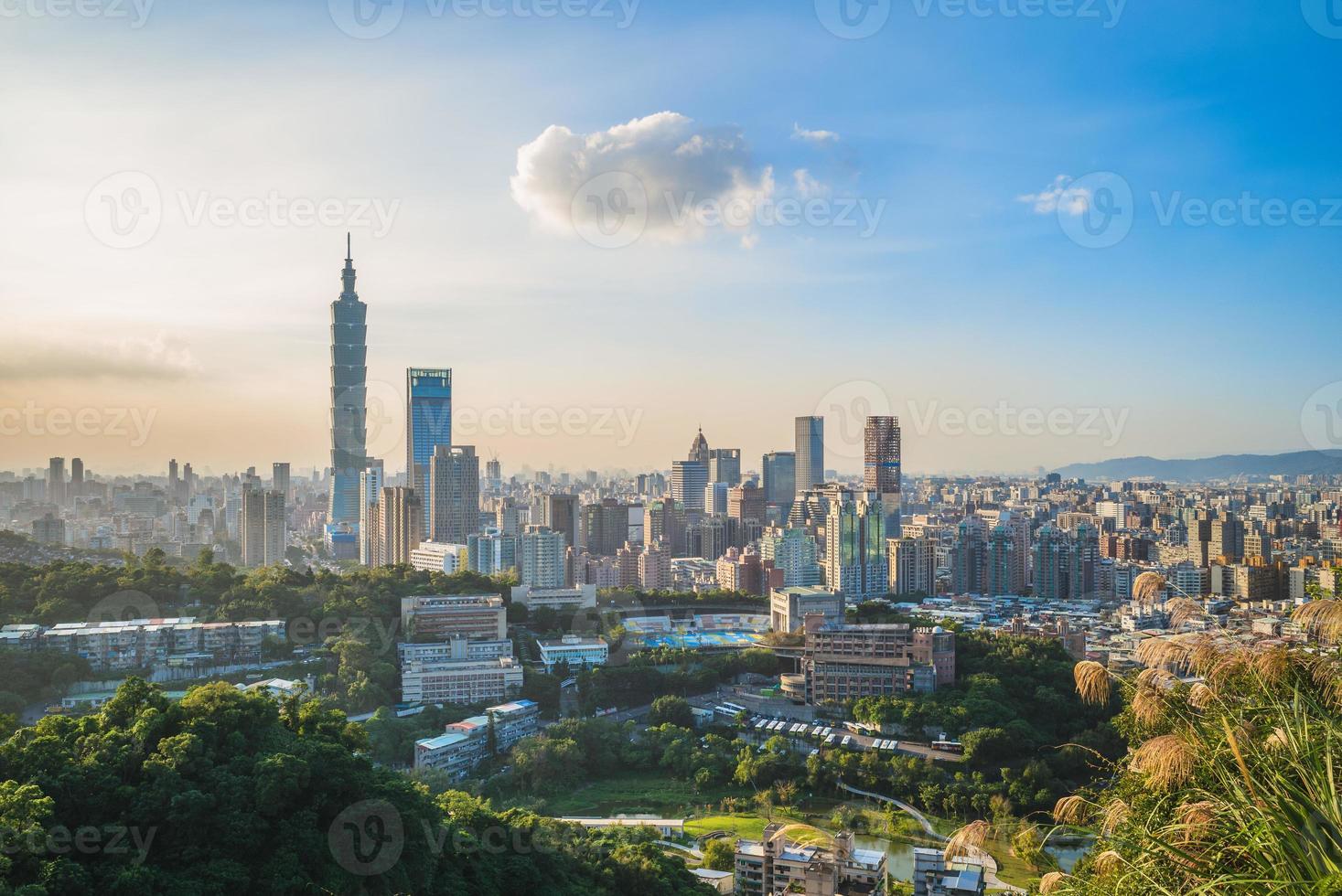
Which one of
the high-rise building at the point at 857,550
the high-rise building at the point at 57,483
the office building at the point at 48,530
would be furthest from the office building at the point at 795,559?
the high-rise building at the point at 57,483

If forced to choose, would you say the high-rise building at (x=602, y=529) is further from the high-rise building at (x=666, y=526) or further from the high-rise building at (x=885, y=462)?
the high-rise building at (x=885, y=462)

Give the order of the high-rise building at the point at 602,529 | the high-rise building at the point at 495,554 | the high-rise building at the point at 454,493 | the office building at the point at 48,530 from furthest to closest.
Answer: the high-rise building at the point at 602,529 < the high-rise building at the point at 454,493 < the high-rise building at the point at 495,554 < the office building at the point at 48,530

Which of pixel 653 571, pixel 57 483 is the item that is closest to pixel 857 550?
pixel 653 571

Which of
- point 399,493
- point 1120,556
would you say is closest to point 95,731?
point 399,493

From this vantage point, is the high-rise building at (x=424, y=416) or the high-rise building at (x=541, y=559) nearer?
the high-rise building at (x=541, y=559)

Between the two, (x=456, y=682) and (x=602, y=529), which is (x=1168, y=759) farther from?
(x=602, y=529)

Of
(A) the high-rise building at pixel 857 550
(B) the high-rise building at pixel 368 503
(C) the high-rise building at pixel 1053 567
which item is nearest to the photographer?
(C) the high-rise building at pixel 1053 567

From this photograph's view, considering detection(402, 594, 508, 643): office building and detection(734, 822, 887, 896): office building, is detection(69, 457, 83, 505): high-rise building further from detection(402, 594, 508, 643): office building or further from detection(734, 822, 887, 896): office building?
detection(734, 822, 887, 896): office building
